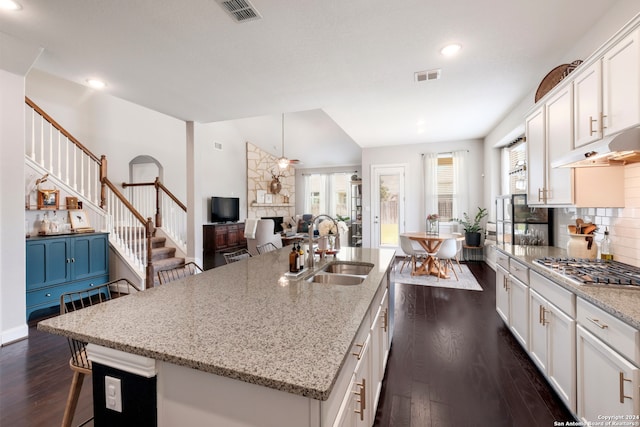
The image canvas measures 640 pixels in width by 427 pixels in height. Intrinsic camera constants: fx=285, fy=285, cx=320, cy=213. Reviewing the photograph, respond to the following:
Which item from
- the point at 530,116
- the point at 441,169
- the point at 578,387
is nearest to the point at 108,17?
the point at 530,116

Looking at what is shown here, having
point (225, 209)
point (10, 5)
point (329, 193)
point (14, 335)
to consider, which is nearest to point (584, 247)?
point (10, 5)

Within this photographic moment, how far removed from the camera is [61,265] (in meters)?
3.61

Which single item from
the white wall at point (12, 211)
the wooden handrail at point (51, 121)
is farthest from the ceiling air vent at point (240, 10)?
the wooden handrail at point (51, 121)

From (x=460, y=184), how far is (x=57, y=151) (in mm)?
7566

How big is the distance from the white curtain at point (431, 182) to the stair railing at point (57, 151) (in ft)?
21.2

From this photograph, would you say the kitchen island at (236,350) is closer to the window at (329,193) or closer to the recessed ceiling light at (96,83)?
the recessed ceiling light at (96,83)

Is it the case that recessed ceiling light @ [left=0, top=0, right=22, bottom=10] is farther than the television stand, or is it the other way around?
the television stand

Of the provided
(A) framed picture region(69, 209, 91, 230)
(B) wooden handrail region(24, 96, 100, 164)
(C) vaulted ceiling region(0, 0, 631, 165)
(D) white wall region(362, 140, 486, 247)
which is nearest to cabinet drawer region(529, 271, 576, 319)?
(C) vaulted ceiling region(0, 0, 631, 165)

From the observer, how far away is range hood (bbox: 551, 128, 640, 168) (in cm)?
151

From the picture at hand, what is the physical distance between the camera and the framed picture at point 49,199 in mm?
3711

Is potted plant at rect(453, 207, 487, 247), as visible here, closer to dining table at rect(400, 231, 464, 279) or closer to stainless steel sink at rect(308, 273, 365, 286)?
dining table at rect(400, 231, 464, 279)

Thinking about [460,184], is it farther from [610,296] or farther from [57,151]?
[57,151]

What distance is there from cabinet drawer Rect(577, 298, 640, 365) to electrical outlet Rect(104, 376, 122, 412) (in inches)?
80.4

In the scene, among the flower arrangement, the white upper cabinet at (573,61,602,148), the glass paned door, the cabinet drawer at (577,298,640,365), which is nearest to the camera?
the cabinet drawer at (577,298,640,365)
